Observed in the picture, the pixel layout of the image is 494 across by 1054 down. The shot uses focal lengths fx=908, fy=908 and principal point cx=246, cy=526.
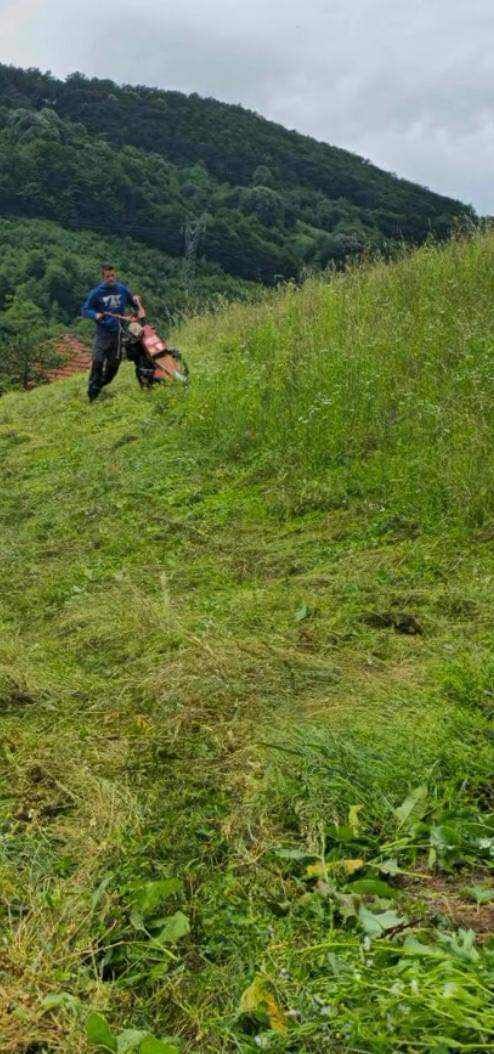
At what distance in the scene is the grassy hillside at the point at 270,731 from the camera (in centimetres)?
215

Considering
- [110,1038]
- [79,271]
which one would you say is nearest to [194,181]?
[79,271]

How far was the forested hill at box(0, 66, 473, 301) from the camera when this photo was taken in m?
36.8

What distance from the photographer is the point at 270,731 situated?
334cm

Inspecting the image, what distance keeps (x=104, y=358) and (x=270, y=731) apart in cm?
956

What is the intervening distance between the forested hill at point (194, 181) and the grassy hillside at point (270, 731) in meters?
19.6

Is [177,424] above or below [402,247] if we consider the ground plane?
below

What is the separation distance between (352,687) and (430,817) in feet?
3.66

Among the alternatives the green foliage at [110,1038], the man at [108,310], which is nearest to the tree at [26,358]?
the man at [108,310]

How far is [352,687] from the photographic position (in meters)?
3.81

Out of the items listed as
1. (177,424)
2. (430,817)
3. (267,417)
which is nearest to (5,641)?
(430,817)

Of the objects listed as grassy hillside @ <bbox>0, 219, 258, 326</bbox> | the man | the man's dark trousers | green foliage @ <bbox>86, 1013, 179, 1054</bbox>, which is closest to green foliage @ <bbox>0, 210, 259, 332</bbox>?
grassy hillside @ <bbox>0, 219, 258, 326</bbox>

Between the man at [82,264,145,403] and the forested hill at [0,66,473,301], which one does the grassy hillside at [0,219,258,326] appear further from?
the man at [82,264,145,403]

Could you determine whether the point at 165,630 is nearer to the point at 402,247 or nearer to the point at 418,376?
the point at 418,376

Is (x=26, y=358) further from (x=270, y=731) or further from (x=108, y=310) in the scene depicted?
(x=270, y=731)
